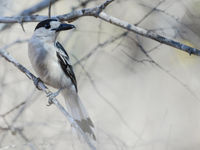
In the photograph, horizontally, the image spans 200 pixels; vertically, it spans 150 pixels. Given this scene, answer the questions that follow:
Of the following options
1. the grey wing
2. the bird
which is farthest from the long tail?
the grey wing

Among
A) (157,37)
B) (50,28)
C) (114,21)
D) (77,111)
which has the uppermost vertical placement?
(50,28)

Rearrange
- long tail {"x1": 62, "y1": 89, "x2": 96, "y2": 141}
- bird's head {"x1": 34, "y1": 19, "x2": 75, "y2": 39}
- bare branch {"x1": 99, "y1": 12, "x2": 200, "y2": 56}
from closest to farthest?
1. bare branch {"x1": 99, "y1": 12, "x2": 200, "y2": 56}
2. bird's head {"x1": 34, "y1": 19, "x2": 75, "y2": 39}
3. long tail {"x1": 62, "y1": 89, "x2": 96, "y2": 141}

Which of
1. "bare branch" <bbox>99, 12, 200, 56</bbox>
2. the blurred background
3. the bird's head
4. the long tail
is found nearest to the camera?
"bare branch" <bbox>99, 12, 200, 56</bbox>

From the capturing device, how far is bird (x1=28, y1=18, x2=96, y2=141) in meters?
3.28

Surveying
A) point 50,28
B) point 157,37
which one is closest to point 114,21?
point 157,37

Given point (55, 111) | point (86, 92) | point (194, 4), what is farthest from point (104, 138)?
point (86, 92)

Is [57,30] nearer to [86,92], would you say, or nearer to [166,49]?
[86,92]

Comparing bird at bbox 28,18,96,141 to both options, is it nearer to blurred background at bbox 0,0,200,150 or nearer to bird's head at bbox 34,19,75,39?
bird's head at bbox 34,19,75,39

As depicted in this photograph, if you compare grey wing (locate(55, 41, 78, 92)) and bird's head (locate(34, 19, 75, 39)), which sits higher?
bird's head (locate(34, 19, 75, 39))

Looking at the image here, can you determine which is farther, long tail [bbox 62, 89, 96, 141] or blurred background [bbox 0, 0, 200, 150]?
blurred background [bbox 0, 0, 200, 150]

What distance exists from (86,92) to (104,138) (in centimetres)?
279

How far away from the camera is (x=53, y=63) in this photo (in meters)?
3.33

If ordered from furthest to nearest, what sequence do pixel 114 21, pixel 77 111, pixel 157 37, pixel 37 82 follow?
pixel 77 111
pixel 37 82
pixel 114 21
pixel 157 37

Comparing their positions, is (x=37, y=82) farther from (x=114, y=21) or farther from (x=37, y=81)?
(x=114, y=21)
